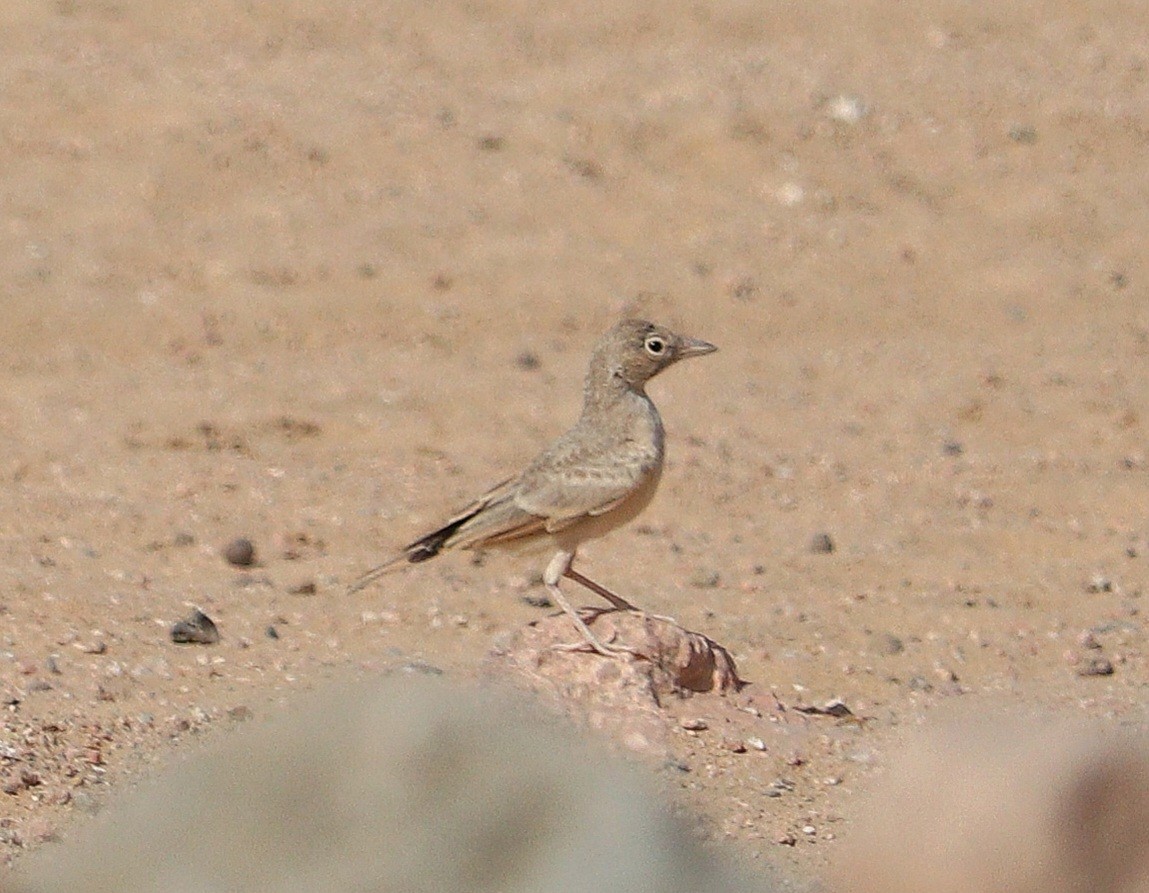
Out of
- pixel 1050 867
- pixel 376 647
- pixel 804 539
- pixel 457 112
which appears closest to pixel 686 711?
pixel 376 647

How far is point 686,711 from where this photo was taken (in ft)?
20.6

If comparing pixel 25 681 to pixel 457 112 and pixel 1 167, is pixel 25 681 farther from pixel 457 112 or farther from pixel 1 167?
pixel 457 112

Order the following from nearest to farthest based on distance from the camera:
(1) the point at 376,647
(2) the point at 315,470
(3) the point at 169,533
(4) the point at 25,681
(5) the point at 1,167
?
(4) the point at 25,681 < (1) the point at 376,647 < (3) the point at 169,533 < (2) the point at 315,470 < (5) the point at 1,167

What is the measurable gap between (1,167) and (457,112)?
288 cm

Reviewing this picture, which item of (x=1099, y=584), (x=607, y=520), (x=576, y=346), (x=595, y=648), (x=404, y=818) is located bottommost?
(x=576, y=346)

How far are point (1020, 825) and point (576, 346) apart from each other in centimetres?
827

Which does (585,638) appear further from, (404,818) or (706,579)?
(404,818)

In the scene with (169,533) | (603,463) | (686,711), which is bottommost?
(169,533)

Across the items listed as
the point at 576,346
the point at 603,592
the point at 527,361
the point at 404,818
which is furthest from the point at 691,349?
the point at 576,346

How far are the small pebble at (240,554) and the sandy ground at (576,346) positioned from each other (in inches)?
1.5

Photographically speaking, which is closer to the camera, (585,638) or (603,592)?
(585,638)

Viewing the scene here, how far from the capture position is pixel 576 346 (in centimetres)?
1203

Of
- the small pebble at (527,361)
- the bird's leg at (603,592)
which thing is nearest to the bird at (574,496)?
the bird's leg at (603,592)

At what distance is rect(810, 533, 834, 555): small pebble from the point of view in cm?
915
